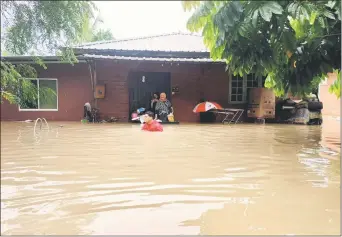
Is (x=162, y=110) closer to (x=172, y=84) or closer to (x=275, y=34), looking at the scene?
(x=172, y=84)

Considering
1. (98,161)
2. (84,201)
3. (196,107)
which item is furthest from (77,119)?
(84,201)

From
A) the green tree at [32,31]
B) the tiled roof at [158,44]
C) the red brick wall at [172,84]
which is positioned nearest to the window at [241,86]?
the red brick wall at [172,84]

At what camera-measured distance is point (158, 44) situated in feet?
43.4

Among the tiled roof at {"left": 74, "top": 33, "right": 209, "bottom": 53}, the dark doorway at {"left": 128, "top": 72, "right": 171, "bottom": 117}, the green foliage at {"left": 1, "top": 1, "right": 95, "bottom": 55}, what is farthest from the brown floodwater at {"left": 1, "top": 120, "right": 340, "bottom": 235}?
the dark doorway at {"left": 128, "top": 72, "right": 171, "bottom": 117}

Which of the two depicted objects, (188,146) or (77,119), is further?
(77,119)

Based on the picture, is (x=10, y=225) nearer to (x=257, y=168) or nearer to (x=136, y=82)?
(x=257, y=168)

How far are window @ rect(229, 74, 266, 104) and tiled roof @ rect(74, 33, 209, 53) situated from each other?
1.76 metres

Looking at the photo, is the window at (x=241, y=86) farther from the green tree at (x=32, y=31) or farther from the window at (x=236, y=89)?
the green tree at (x=32, y=31)

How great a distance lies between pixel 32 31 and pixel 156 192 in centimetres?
196

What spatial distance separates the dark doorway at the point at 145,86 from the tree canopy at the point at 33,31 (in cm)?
996

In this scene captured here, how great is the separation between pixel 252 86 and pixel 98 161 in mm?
9333

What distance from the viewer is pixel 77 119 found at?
418 inches

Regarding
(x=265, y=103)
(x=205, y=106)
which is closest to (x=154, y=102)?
(x=205, y=106)

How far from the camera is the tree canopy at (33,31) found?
6.37ft
